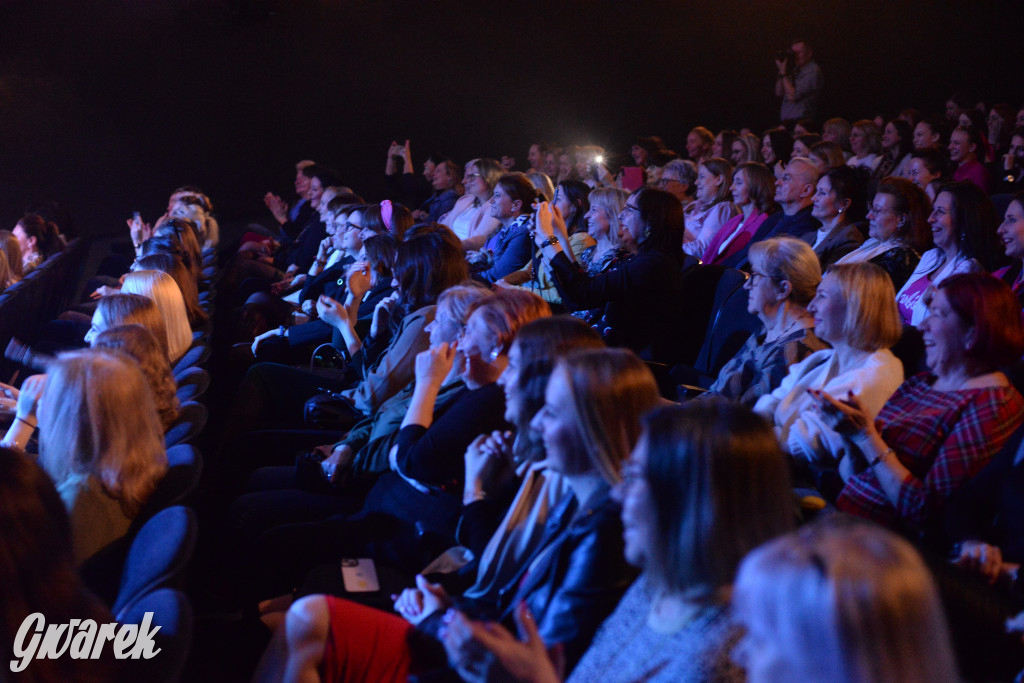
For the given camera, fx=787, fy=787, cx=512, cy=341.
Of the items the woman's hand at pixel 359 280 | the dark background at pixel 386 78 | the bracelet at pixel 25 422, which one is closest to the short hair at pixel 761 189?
the woman's hand at pixel 359 280

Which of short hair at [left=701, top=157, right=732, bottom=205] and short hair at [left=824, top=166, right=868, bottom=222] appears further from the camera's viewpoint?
short hair at [left=701, top=157, right=732, bottom=205]

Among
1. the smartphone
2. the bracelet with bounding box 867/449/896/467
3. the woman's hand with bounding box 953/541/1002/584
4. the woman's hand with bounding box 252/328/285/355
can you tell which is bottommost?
the smartphone

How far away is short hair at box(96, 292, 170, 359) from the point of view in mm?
2785

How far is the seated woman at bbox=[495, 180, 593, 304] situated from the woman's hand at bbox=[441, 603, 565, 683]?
8.14ft

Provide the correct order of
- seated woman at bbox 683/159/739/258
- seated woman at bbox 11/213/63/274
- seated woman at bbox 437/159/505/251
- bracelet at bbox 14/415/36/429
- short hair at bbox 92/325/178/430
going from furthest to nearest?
seated woman at bbox 11/213/63/274, seated woman at bbox 437/159/505/251, seated woman at bbox 683/159/739/258, bracelet at bbox 14/415/36/429, short hair at bbox 92/325/178/430

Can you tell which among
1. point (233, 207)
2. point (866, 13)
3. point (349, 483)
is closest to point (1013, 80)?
point (866, 13)

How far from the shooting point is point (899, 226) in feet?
10.9

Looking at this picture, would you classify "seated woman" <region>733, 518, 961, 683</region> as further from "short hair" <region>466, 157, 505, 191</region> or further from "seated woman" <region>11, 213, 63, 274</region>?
"seated woman" <region>11, 213, 63, 274</region>

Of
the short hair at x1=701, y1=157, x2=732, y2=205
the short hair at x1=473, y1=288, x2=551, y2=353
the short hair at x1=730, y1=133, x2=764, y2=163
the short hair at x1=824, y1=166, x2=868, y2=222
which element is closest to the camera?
the short hair at x1=473, y1=288, x2=551, y2=353

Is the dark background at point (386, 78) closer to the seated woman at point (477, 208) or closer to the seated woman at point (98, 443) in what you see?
the seated woman at point (477, 208)

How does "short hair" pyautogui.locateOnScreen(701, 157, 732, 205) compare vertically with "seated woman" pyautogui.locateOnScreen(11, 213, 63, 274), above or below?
above

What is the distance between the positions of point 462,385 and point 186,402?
3.18 feet

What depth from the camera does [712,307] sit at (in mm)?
3197

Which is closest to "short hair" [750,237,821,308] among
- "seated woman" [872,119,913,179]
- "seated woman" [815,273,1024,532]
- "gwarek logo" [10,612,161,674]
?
"seated woman" [815,273,1024,532]
